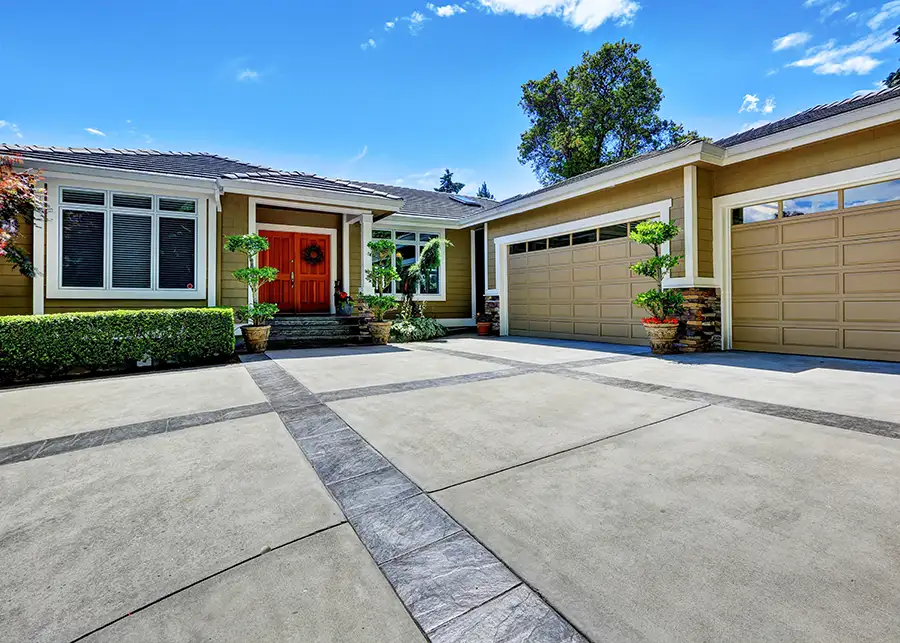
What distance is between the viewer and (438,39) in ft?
33.3

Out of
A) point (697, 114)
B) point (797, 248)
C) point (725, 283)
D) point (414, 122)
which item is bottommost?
point (725, 283)

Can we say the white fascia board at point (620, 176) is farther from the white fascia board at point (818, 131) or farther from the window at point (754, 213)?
the window at point (754, 213)

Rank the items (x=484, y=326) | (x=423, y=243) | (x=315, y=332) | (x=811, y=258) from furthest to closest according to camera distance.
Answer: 1. (x=423, y=243)
2. (x=484, y=326)
3. (x=315, y=332)
4. (x=811, y=258)

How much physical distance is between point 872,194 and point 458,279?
28.3ft

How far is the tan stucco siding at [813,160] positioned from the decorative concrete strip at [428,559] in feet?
24.6

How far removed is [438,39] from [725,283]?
336 inches

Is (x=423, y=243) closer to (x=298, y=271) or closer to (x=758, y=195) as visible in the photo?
(x=298, y=271)

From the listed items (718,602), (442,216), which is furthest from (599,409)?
(442,216)

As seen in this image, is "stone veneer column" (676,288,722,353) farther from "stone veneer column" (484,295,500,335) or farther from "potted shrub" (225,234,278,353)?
"potted shrub" (225,234,278,353)

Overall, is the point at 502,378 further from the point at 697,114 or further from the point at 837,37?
the point at 697,114

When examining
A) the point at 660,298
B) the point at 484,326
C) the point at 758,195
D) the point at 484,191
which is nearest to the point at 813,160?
the point at 758,195

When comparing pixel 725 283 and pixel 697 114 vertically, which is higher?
pixel 697 114

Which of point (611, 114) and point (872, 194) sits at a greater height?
point (611, 114)

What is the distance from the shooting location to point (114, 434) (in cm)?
300
